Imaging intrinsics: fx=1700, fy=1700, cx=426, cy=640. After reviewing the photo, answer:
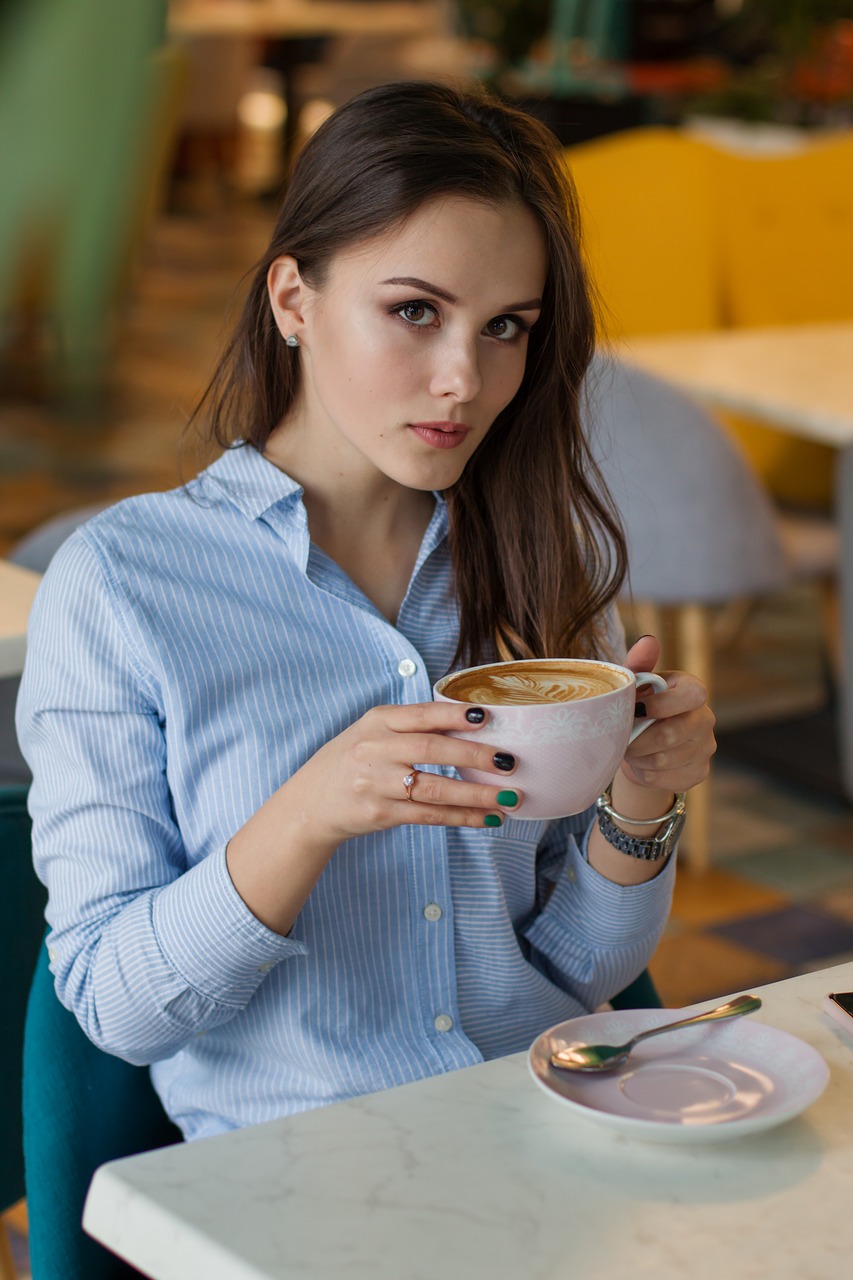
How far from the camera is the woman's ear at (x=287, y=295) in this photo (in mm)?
1212

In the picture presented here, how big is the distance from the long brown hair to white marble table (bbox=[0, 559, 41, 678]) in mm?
367

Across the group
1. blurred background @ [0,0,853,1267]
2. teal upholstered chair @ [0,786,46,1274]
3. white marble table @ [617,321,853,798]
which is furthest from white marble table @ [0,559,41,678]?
white marble table @ [617,321,853,798]

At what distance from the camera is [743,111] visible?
18.7 feet

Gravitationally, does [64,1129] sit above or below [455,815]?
below

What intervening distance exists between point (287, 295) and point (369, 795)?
45cm

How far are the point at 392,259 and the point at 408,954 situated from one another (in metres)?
0.48

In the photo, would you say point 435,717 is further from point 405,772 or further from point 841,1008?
point 841,1008

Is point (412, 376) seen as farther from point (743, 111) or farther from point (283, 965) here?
point (743, 111)

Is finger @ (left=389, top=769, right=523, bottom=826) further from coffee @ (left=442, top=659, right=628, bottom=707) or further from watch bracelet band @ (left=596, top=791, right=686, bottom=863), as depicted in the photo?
watch bracelet band @ (left=596, top=791, right=686, bottom=863)

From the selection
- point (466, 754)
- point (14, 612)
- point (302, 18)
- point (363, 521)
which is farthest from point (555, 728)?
point (302, 18)

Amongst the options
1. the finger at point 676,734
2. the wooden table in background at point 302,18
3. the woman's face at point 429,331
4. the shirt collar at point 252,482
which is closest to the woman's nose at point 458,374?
the woman's face at point 429,331

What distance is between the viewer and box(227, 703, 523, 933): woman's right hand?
896 mm

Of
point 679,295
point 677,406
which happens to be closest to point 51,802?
point 677,406

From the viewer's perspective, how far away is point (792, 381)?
9.66 ft
